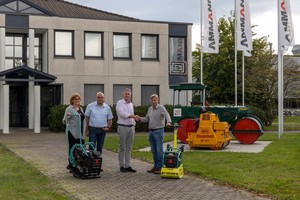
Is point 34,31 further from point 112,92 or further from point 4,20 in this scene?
point 112,92

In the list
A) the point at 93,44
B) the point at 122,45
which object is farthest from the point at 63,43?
the point at 122,45

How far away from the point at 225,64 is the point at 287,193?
3688 cm

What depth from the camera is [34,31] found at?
1143 inches

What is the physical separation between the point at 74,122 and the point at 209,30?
743 inches

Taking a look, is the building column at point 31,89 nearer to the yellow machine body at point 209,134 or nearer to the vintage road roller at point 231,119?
the vintage road roller at point 231,119

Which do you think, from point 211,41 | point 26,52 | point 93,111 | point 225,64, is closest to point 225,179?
point 93,111

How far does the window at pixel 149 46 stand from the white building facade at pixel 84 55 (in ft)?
0.12

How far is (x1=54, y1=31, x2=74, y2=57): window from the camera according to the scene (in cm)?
2945

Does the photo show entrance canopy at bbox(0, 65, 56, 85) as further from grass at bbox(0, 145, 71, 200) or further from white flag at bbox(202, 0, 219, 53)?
grass at bbox(0, 145, 71, 200)

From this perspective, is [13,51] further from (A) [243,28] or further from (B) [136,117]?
(B) [136,117]

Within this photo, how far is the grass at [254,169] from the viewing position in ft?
30.9

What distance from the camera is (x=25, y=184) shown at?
32.4 ft

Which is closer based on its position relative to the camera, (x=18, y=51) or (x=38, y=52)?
(x=18, y=51)

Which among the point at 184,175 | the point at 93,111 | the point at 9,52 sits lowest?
the point at 184,175
